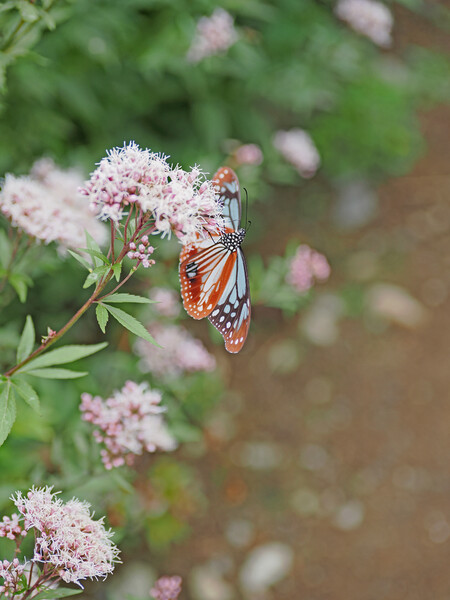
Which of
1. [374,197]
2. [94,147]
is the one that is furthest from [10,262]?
[374,197]

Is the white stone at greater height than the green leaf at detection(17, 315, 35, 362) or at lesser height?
lesser

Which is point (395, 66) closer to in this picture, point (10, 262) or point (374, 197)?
point (374, 197)

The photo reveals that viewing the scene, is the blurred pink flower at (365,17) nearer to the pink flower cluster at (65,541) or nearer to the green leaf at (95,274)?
the green leaf at (95,274)

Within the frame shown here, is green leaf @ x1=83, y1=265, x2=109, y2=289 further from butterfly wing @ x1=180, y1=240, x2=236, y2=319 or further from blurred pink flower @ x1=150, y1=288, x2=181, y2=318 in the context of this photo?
blurred pink flower @ x1=150, y1=288, x2=181, y2=318

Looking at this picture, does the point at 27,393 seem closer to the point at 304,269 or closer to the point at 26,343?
the point at 26,343

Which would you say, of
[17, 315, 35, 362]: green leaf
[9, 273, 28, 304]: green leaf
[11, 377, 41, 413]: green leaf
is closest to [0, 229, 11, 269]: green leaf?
[9, 273, 28, 304]: green leaf
